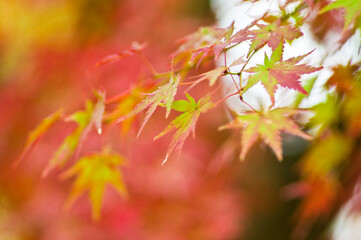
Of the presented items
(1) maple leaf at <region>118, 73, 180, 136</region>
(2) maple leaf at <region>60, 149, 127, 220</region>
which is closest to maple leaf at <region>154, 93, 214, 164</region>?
(1) maple leaf at <region>118, 73, 180, 136</region>

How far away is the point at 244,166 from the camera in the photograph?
7.82 feet

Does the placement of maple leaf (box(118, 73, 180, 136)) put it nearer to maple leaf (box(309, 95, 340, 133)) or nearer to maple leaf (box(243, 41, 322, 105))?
maple leaf (box(243, 41, 322, 105))

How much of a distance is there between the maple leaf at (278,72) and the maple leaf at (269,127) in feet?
0.21

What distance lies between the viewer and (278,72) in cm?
58

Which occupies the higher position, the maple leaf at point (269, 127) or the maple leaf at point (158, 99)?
the maple leaf at point (158, 99)

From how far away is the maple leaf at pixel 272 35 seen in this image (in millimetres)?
581

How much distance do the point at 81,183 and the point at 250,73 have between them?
540mm

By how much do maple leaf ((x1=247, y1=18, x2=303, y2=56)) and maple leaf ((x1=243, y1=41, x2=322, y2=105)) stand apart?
0.01 metres

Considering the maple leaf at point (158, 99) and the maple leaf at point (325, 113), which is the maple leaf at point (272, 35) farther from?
the maple leaf at point (325, 113)

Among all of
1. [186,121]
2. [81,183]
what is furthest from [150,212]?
[186,121]

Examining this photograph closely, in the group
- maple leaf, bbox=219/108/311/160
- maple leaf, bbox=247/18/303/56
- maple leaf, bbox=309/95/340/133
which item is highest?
maple leaf, bbox=247/18/303/56

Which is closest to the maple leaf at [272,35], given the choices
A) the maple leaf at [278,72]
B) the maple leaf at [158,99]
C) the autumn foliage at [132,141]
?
the maple leaf at [278,72]

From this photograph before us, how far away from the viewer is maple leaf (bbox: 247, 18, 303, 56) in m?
0.58

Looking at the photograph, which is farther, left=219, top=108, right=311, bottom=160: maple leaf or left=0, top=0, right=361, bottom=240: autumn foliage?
left=0, top=0, right=361, bottom=240: autumn foliage
